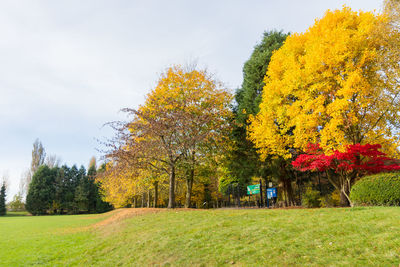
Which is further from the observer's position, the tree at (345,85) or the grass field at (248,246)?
the tree at (345,85)

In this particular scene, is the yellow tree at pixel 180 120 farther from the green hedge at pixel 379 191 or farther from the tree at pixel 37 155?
the tree at pixel 37 155

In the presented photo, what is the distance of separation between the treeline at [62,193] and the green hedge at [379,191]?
43568 mm

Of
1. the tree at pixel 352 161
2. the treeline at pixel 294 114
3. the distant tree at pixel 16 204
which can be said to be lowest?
the distant tree at pixel 16 204

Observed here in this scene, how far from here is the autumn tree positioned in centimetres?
1041

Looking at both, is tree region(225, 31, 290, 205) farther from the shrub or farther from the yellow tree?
the shrub

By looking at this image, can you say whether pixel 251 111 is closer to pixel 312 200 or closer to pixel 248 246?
pixel 312 200

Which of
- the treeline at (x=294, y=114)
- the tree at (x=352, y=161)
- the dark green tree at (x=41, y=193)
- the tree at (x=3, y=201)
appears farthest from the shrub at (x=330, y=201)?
the tree at (x=3, y=201)

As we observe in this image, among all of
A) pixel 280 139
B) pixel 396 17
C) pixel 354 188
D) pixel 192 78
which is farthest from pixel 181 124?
pixel 396 17

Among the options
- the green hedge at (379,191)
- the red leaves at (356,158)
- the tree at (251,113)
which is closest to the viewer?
the green hedge at (379,191)

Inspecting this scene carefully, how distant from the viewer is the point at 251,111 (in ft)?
56.2

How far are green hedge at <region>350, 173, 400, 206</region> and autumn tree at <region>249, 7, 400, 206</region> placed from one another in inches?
67.0

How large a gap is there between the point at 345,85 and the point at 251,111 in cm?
736

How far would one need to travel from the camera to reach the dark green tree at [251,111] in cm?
1709

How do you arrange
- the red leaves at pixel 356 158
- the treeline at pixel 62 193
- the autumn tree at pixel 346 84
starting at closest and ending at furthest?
the red leaves at pixel 356 158 → the autumn tree at pixel 346 84 → the treeline at pixel 62 193
